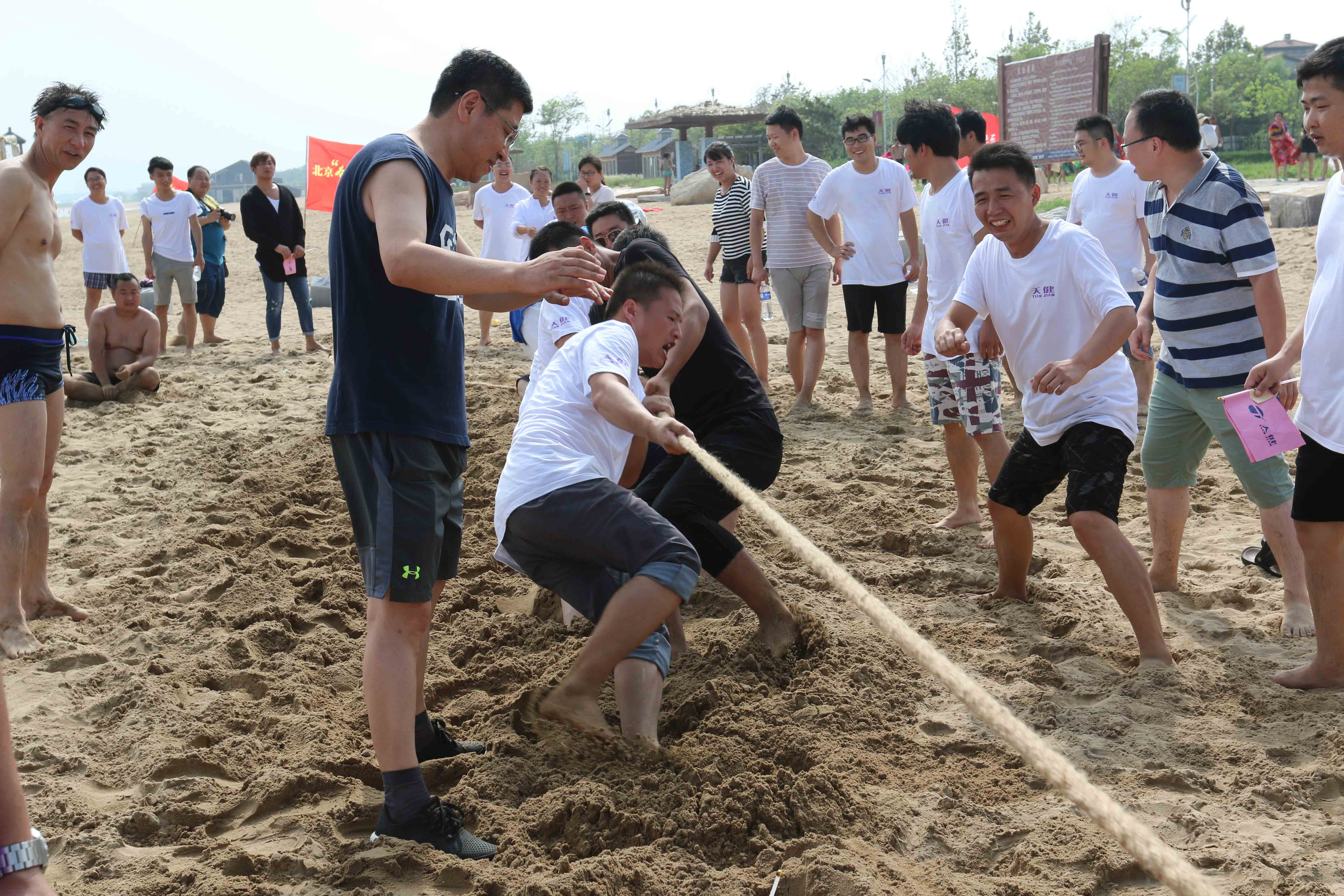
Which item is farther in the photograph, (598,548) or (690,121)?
(690,121)

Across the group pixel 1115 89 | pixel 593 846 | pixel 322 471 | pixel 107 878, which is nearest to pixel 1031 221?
pixel 593 846

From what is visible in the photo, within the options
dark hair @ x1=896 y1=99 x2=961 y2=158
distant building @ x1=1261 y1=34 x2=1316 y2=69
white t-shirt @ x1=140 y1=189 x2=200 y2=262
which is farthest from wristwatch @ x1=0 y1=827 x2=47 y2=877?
distant building @ x1=1261 y1=34 x2=1316 y2=69

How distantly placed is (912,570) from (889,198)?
341cm

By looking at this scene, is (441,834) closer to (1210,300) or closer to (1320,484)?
(1320,484)

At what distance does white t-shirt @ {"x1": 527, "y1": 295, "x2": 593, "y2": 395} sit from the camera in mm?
4434

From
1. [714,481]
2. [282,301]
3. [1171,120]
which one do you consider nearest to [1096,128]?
[1171,120]

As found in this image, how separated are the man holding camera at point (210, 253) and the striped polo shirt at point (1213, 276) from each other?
10.2 metres

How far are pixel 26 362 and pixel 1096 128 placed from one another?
19.7ft

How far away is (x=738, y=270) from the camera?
832 centimetres

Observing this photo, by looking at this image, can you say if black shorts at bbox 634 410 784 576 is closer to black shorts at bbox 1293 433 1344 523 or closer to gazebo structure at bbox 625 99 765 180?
black shorts at bbox 1293 433 1344 523

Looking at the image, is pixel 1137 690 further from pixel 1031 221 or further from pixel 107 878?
pixel 107 878

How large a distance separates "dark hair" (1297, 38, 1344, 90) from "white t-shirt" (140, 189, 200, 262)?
1055 cm

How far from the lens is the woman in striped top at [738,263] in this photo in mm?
8219

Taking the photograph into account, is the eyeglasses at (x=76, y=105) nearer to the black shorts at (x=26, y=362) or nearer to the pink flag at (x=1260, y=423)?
the black shorts at (x=26, y=362)
